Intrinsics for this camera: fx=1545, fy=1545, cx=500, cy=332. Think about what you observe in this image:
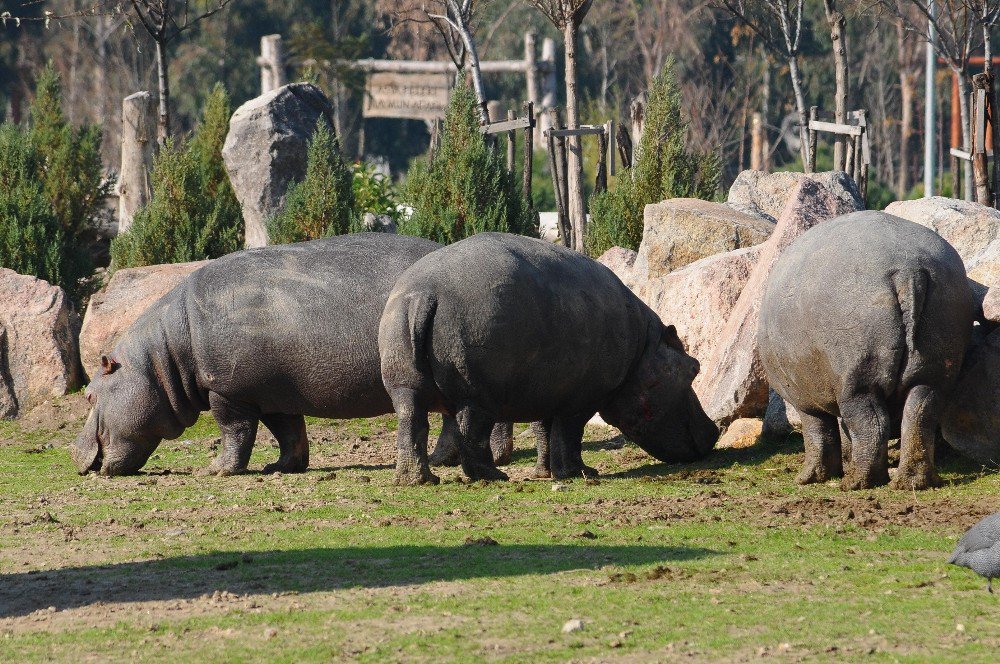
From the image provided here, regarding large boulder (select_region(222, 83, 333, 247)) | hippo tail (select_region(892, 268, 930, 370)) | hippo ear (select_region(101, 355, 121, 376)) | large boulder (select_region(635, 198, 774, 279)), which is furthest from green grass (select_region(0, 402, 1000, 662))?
large boulder (select_region(222, 83, 333, 247))

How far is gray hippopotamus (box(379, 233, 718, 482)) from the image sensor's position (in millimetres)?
10281

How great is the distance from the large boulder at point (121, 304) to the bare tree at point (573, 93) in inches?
218

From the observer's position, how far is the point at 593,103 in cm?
4553

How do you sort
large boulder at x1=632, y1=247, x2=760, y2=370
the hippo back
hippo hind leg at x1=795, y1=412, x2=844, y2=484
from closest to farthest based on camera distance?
hippo hind leg at x1=795, y1=412, x2=844, y2=484 < the hippo back < large boulder at x1=632, y1=247, x2=760, y2=370

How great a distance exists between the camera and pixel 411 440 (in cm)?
1060

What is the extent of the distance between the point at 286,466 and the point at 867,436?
4.83 metres

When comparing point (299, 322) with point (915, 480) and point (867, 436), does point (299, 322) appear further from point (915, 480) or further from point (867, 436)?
point (915, 480)

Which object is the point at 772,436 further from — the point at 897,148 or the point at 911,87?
the point at 897,148

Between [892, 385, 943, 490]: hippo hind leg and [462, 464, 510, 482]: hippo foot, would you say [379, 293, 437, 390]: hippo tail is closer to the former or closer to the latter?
[462, 464, 510, 482]: hippo foot

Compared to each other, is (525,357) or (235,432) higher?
(525,357)

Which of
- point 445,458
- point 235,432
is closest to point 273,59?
point 235,432

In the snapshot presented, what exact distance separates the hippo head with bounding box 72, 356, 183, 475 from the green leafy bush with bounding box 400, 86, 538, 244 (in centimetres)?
606

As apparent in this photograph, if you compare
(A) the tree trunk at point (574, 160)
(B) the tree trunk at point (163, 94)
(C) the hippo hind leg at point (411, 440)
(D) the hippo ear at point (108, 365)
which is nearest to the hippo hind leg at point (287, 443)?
(D) the hippo ear at point (108, 365)

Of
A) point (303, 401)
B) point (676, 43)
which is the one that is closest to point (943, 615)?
point (303, 401)
